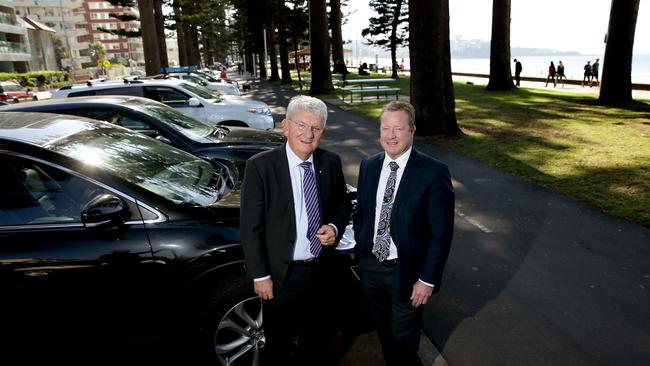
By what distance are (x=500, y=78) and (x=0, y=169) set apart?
975 inches

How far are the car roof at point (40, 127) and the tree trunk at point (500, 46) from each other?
23.1 m

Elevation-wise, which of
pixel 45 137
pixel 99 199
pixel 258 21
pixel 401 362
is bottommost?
pixel 401 362

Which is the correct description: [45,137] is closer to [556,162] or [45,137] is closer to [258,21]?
[556,162]

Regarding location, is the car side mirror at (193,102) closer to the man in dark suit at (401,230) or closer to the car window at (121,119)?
the car window at (121,119)

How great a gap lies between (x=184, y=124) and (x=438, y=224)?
536cm

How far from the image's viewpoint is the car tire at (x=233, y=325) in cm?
289

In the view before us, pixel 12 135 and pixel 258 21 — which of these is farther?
pixel 258 21

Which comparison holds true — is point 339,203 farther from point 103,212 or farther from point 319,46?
point 319,46

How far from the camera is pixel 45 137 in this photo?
3.11 meters

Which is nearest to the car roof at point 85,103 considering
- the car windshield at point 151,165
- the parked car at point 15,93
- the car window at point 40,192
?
the car windshield at point 151,165

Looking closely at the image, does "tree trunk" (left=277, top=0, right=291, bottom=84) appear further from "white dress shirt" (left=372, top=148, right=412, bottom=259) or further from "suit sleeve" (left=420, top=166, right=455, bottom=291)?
"suit sleeve" (left=420, top=166, right=455, bottom=291)

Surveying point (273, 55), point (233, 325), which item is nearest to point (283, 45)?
point (273, 55)

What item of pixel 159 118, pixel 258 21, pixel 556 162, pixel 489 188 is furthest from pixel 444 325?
pixel 258 21

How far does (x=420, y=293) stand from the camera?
7.97 ft
